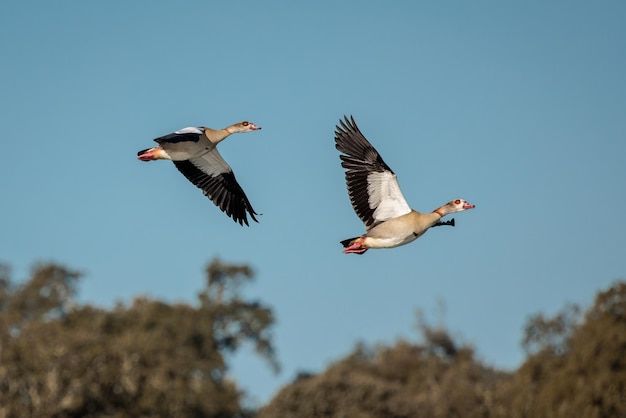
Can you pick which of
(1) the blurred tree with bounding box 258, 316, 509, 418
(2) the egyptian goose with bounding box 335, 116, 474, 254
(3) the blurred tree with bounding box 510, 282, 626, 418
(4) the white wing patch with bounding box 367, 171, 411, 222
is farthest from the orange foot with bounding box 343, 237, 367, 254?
(1) the blurred tree with bounding box 258, 316, 509, 418

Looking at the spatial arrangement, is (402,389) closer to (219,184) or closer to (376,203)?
(219,184)

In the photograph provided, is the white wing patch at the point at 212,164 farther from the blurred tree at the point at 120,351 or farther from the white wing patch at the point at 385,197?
the blurred tree at the point at 120,351

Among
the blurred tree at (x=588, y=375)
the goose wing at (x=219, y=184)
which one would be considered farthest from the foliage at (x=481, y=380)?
the goose wing at (x=219, y=184)

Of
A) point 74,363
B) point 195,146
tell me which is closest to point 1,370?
point 74,363

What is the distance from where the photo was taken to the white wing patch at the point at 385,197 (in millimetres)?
20312

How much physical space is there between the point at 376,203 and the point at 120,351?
4174cm

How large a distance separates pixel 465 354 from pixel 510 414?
1386 inches

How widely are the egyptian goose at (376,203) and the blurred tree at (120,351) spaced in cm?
3605

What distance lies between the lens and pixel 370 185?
2064 cm

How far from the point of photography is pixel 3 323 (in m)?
78.1

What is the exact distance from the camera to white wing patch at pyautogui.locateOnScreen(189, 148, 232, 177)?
76.3ft

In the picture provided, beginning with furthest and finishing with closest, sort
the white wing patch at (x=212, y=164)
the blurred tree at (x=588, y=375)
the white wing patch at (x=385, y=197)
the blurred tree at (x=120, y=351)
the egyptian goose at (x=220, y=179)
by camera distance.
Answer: the blurred tree at (x=120, y=351) < the blurred tree at (x=588, y=375) < the egyptian goose at (x=220, y=179) < the white wing patch at (x=212, y=164) < the white wing patch at (x=385, y=197)

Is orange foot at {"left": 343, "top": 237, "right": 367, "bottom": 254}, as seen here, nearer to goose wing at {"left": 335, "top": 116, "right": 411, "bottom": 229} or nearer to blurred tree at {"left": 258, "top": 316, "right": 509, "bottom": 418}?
goose wing at {"left": 335, "top": 116, "right": 411, "bottom": 229}

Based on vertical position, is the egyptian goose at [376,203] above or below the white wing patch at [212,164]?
below
